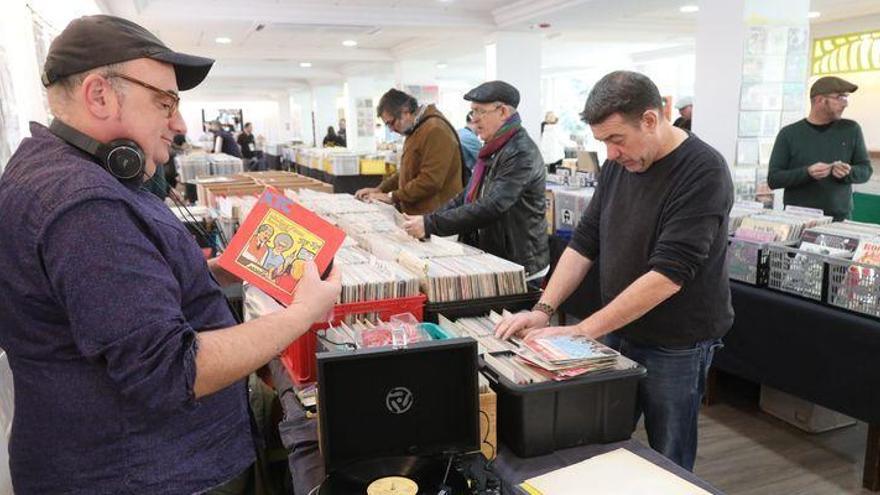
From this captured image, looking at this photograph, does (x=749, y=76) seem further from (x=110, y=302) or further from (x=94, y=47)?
(x=110, y=302)

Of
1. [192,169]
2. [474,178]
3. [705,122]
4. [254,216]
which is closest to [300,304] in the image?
[254,216]

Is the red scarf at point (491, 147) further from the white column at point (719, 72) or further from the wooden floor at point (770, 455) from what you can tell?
the white column at point (719, 72)

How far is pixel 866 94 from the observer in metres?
8.59

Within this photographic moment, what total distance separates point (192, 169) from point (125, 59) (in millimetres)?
6262

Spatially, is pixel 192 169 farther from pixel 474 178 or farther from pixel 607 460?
pixel 607 460

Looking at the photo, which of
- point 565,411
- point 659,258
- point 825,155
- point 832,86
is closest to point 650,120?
point 659,258

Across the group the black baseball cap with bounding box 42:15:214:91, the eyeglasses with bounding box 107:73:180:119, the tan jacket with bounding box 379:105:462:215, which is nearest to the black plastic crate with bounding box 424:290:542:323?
the eyeglasses with bounding box 107:73:180:119

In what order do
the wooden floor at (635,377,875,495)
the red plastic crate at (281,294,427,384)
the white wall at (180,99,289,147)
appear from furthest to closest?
the white wall at (180,99,289,147)
the wooden floor at (635,377,875,495)
the red plastic crate at (281,294,427,384)

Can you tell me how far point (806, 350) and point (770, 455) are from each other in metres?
0.56

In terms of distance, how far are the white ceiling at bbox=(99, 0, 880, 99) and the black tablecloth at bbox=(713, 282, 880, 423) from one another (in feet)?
15.3

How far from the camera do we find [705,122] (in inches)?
209

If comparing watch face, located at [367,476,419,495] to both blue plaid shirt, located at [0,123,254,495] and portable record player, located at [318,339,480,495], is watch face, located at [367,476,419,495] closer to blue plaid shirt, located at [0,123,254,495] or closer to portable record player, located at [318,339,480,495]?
portable record player, located at [318,339,480,495]

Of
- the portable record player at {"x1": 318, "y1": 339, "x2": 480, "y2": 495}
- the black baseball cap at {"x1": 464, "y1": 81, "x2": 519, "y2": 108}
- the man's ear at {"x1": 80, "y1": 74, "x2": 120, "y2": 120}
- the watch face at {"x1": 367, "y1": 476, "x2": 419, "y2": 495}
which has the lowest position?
the watch face at {"x1": 367, "y1": 476, "x2": 419, "y2": 495}

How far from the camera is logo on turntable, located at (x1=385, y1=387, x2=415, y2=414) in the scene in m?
1.32
